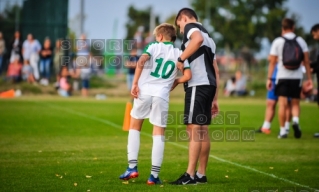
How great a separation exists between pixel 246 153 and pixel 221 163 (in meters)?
1.45

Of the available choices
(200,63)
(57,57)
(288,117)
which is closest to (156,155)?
(200,63)

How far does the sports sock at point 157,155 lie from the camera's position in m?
8.38

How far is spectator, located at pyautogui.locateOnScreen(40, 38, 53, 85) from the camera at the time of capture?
32.6 m

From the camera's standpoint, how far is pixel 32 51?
32.2 m

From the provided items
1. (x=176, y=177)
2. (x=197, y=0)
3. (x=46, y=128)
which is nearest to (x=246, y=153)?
(x=176, y=177)

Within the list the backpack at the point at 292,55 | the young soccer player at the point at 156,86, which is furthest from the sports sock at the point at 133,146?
the backpack at the point at 292,55

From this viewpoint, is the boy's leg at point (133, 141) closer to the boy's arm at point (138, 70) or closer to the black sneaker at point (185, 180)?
the boy's arm at point (138, 70)

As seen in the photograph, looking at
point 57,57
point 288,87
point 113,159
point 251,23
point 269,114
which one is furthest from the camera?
point 251,23

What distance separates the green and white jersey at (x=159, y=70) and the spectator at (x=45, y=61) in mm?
24347

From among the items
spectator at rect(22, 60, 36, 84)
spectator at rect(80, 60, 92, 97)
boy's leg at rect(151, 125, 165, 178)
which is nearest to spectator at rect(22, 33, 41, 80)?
spectator at rect(22, 60, 36, 84)

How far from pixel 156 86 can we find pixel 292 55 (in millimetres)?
6097

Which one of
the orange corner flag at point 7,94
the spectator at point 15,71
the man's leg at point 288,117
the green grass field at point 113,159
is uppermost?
the spectator at point 15,71

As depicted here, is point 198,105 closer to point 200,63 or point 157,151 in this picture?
point 200,63

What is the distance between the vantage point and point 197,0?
6128 centimetres
